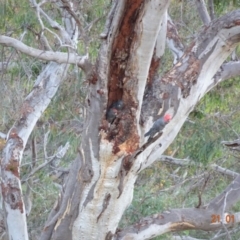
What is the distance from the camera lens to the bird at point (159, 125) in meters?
2.85

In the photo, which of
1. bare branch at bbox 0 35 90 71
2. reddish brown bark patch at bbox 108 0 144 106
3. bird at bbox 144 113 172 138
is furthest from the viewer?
bird at bbox 144 113 172 138

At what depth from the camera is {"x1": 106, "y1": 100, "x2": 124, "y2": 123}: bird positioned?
2730 mm

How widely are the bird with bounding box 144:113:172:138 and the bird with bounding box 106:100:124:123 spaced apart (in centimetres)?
22

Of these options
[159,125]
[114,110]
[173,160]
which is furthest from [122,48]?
[173,160]

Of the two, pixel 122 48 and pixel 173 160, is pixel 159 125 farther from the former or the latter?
pixel 173 160

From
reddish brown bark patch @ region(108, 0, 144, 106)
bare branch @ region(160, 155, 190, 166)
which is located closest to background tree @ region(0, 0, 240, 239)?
reddish brown bark patch @ region(108, 0, 144, 106)

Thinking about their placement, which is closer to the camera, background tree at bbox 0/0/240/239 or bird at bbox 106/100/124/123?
background tree at bbox 0/0/240/239

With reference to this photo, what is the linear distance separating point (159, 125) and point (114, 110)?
284 mm

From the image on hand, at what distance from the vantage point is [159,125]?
2877 millimetres

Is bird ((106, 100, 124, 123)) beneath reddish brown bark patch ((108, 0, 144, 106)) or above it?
beneath

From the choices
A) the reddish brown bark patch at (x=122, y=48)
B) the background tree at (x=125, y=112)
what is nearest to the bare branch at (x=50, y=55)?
the background tree at (x=125, y=112)

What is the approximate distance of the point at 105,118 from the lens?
273 centimetres

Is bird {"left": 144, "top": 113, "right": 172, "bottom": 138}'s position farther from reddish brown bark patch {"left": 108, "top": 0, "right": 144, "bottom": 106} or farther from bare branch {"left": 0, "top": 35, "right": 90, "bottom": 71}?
bare branch {"left": 0, "top": 35, "right": 90, "bottom": 71}

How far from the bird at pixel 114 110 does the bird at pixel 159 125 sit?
0.22 meters
